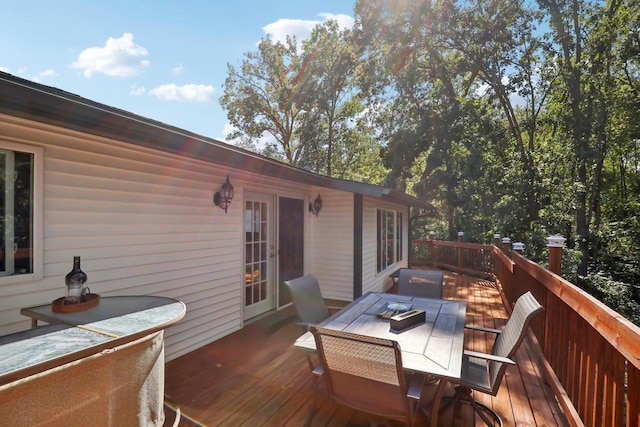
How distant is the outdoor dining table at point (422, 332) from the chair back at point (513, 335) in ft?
0.84

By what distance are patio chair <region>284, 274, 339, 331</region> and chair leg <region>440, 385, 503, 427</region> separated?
51.9 inches

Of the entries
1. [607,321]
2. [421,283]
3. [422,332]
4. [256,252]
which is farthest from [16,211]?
[421,283]

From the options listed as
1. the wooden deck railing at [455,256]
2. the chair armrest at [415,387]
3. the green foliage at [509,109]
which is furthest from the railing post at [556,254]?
the green foliage at [509,109]

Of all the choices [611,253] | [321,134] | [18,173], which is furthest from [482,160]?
[18,173]

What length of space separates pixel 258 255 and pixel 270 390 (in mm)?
2275

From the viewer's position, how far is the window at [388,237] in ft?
24.2

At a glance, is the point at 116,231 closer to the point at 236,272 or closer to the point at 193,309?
the point at 193,309

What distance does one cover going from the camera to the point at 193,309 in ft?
12.5

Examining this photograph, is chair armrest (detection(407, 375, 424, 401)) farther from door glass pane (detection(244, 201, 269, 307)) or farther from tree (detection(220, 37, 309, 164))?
tree (detection(220, 37, 309, 164))

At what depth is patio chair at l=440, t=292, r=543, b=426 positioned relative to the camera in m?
2.13

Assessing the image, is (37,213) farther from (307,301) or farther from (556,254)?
(556,254)

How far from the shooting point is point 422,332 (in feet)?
8.39

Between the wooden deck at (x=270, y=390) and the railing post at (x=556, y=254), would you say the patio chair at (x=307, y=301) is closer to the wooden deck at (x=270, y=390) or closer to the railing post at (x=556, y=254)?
the wooden deck at (x=270, y=390)

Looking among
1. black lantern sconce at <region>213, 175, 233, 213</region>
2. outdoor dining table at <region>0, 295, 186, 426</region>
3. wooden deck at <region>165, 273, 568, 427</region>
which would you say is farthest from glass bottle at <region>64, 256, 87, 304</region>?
black lantern sconce at <region>213, 175, 233, 213</region>
